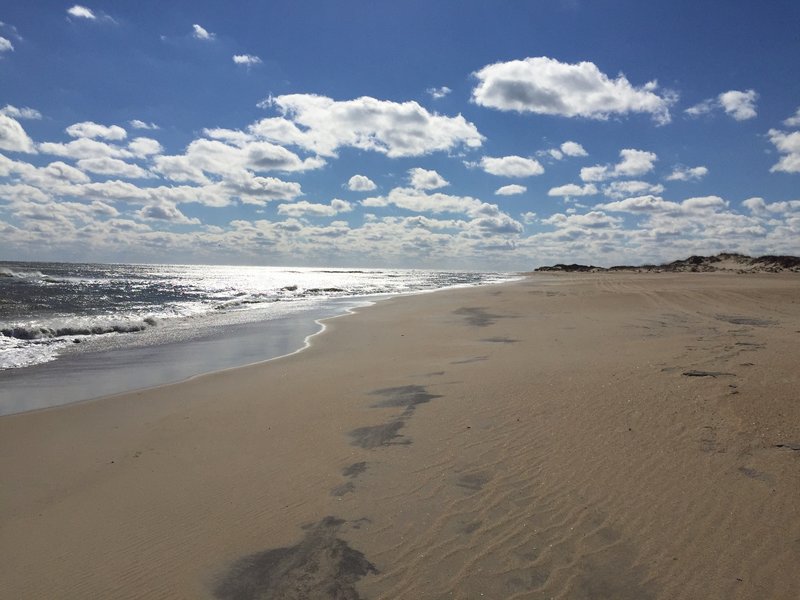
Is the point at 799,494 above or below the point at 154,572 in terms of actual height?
above

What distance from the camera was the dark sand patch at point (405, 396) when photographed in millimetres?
7312

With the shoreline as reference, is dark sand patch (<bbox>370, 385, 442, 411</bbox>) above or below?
above

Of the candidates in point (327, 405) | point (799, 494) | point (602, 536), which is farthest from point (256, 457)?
point (799, 494)

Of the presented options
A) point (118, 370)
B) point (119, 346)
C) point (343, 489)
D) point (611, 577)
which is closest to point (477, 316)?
point (119, 346)

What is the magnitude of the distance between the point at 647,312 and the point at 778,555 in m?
15.9

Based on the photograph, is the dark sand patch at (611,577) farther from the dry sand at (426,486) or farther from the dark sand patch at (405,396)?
the dark sand patch at (405,396)

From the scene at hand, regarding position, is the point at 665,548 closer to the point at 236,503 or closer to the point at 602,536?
the point at 602,536

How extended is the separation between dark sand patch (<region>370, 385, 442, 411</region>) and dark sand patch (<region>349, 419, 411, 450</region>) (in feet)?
2.40

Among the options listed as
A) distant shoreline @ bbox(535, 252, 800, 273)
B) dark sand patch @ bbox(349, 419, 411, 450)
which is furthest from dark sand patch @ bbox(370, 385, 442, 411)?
distant shoreline @ bbox(535, 252, 800, 273)

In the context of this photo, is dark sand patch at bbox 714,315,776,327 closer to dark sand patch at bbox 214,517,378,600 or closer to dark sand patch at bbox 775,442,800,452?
dark sand patch at bbox 775,442,800,452

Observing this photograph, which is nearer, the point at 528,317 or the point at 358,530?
the point at 358,530

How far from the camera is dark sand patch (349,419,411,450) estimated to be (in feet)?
19.1

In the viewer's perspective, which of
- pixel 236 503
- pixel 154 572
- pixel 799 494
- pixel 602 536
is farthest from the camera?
pixel 236 503

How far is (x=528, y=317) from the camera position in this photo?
18.4 meters
